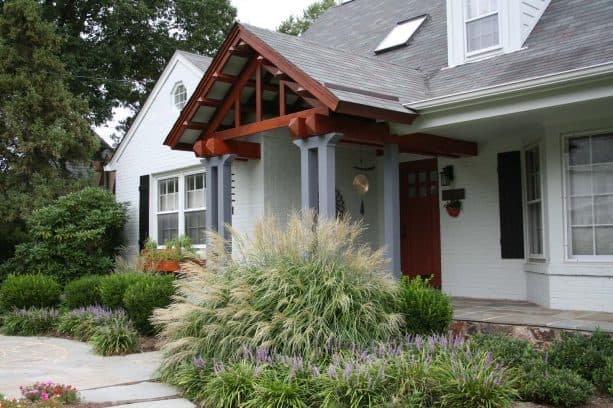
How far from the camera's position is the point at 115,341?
732cm

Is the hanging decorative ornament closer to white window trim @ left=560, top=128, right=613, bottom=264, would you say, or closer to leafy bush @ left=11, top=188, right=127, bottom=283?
white window trim @ left=560, top=128, right=613, bottom=264

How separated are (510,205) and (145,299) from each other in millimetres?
4958

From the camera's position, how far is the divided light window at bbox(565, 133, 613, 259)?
7246mm

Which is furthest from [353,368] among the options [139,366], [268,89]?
[268,89]

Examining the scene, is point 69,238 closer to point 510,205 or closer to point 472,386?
point 510,205

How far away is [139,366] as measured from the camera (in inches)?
259

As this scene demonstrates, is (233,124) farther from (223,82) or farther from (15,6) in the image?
(15,6)

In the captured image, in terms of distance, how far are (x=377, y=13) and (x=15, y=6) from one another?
287 inches

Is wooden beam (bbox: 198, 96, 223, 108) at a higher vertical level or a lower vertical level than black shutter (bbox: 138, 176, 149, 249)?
higher

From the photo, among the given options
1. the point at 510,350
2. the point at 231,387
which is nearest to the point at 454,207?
the point at 510,350

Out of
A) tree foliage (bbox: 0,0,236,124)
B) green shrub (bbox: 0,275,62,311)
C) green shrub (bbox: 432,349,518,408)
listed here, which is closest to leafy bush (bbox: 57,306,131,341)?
green shrub (bbox: 0,275,62,311)

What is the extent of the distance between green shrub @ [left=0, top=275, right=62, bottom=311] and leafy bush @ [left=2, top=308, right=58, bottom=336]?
44 centimetres

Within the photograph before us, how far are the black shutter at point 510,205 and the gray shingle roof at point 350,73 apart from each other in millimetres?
1584

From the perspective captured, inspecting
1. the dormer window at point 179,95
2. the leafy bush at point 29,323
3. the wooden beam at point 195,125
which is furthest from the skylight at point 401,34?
the leafy bush at point 29,323
